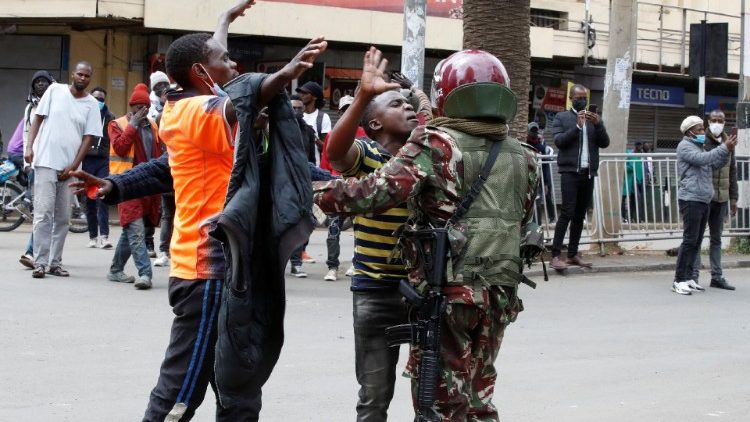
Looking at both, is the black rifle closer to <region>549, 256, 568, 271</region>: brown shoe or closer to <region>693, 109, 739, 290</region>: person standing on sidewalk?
<region>693, 109, 739, 290</region>: person standing on sidewalk

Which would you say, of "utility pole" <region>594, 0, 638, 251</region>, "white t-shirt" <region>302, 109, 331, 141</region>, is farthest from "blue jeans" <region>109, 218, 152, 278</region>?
"utility pole" <region>594, 0, 638, 251</region>

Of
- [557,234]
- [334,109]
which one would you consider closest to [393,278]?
[557,234]

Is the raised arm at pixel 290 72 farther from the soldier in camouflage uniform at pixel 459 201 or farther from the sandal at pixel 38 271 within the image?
the sandal at pixel 38 271

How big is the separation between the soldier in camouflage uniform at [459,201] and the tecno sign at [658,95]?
2432 centimetres

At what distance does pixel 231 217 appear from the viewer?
445 cm

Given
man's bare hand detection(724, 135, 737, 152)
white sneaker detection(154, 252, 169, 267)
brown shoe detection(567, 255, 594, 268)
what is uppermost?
man's bare hand detection(724, 135, 737, 152)

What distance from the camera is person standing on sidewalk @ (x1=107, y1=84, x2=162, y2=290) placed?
35.5ft

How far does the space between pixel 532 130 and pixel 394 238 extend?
49.9 ft

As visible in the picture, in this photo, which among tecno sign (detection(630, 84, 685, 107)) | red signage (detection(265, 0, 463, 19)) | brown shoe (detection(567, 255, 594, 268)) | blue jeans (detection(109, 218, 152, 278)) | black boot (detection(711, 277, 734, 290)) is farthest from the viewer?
tecno sign (detection(630, 84, 685, 107))

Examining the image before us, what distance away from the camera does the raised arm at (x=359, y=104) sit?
443cm

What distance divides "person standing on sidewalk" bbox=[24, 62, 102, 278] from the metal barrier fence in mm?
5552

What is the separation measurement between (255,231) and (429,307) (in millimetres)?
732

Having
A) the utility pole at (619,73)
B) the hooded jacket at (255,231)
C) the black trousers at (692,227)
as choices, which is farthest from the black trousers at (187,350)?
the utility pole at (619,73)

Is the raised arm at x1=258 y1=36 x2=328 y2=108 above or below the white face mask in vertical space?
below
